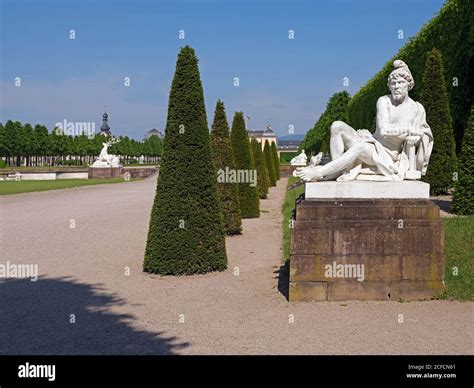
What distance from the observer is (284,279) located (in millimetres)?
8422

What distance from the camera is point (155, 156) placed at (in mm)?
124625

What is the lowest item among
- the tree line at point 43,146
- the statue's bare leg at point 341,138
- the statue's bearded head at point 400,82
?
the statue's bare leg at point 341,138

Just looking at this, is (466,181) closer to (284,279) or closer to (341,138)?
(284,279)

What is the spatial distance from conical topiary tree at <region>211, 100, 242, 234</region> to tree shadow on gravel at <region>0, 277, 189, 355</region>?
6.05 metres

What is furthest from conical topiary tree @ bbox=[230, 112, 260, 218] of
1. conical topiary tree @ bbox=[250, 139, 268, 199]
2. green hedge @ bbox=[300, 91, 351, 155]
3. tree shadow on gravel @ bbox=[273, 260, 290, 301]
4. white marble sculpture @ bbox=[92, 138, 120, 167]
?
white marble sculpture @ bbox=[92, 138, 120, 167]

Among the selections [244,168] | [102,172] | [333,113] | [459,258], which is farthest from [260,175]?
[333,113]

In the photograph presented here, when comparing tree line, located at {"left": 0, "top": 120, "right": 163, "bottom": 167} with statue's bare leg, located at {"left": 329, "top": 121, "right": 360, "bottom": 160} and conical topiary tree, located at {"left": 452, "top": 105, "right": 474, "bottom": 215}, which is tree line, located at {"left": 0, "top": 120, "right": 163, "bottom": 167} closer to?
conical topiary tree, located at {"left": 452, "top": 105, "right": 474, "bottom": 215}

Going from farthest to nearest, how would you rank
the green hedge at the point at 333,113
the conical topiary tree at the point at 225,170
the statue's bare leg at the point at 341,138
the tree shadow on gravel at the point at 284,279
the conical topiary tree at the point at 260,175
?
the green hedge at the point at 333,113
the conical topiary tree at the point at 260,175
the conical topiary tree at the point at 225,170
the tree shadow on gravel at the point at 284,279
the statue's bare leg at the point at 341,138

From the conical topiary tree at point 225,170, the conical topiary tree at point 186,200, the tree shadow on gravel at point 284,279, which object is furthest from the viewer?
the conical topiary tree at point 225,170

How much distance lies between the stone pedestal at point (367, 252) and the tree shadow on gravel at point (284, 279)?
66 centimetres

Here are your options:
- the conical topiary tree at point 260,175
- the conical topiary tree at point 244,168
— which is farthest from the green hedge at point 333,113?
the conical topiary tree at point 244,168

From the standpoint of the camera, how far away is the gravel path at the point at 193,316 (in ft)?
17.2

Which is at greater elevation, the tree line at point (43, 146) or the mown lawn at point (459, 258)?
the tree line at point (43, 146)

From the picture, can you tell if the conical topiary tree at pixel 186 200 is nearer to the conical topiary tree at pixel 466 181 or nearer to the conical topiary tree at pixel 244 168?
the conical topiary tree at pixel 466 181
